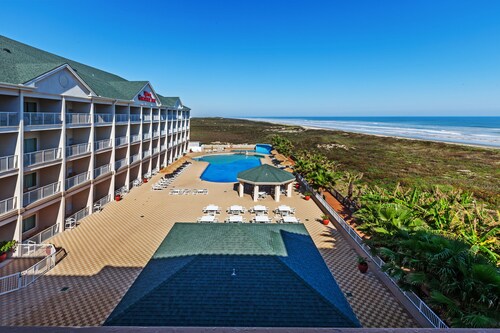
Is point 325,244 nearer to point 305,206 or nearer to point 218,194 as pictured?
point 305,206

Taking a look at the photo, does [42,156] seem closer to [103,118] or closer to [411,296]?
[103,118]

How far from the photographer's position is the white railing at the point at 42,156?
17.8 m

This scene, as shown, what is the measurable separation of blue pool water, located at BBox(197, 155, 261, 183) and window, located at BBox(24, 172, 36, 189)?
2137cm

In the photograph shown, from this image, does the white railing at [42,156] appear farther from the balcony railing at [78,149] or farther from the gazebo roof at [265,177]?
the gazebo roof at [265,177]

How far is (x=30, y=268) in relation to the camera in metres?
14.7

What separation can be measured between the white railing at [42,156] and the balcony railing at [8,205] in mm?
2218

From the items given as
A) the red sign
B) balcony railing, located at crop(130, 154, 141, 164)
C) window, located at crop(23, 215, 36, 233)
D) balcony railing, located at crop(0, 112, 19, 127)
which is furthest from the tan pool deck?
the red sign

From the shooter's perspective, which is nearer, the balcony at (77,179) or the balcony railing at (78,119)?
the balcony at (77,179)

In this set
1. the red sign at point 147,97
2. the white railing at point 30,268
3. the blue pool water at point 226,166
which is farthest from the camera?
the blue pool water at point 226,166

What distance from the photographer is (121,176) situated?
1314 inches

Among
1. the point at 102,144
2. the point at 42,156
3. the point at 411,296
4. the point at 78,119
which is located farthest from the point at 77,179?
the point at 411,296

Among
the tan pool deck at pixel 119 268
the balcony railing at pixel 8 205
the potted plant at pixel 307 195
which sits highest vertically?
the balcony railing at pixel 8 205

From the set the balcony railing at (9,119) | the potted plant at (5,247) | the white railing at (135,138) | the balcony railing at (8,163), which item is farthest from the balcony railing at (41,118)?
the white railing at (135,138)

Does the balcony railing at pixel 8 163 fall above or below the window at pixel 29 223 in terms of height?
above
